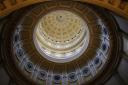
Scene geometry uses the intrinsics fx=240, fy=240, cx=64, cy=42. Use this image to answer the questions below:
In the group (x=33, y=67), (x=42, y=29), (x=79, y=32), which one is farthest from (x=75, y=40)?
(x=33, y=67)

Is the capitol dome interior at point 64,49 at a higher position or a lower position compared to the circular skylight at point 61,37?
lower

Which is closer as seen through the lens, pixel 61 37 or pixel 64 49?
pixel 64 49

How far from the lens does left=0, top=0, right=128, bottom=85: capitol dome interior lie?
1636 centimetres

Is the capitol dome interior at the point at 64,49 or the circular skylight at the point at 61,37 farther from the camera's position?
the circular skylight at the point at 61,37

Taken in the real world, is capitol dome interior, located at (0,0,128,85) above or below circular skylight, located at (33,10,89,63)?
below

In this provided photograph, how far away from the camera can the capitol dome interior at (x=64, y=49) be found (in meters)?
16.4

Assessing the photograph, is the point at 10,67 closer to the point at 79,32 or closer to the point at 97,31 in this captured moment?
the point at 97,31

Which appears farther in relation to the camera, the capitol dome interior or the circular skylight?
the circular skylight

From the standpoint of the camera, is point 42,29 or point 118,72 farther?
point 42,29

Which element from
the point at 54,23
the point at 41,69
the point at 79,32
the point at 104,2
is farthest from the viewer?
the point at 54,23

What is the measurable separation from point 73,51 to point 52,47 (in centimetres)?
213

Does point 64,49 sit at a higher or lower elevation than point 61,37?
lower

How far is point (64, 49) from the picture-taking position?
917 inches

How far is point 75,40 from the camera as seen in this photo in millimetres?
23656
